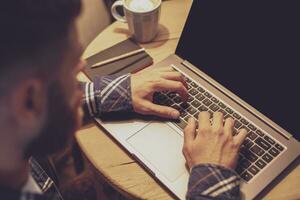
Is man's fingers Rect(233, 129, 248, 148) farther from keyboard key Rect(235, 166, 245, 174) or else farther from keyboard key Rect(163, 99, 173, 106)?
keyboard key Rect(163, 99, 173, 106)

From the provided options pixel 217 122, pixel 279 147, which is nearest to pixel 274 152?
pixel 279 147

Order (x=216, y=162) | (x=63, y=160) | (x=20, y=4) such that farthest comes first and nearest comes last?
(x=63, y=160) < (x=216, y=162) < (x=20, y=4)

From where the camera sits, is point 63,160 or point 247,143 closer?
point 247,143

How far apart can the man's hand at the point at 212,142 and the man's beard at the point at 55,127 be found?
0.83ft

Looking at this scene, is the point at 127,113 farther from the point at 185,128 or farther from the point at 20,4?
the point at 20,4

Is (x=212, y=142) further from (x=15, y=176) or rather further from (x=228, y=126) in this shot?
(x=15, y=176)

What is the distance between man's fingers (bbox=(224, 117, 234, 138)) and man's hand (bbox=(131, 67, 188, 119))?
106mm

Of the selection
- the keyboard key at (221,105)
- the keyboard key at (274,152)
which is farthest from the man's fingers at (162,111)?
the keyboard key at (274,152)

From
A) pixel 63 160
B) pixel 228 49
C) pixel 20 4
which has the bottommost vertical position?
pixel 63 160

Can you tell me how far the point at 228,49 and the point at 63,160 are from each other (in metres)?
0.90

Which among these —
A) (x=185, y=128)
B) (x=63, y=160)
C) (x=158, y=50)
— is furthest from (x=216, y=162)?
(x=63, y=160)

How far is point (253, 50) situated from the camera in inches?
35.2

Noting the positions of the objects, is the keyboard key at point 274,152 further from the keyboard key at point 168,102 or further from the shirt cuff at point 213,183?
the keyboard key at point 168,102

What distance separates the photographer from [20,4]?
523 millimetres
